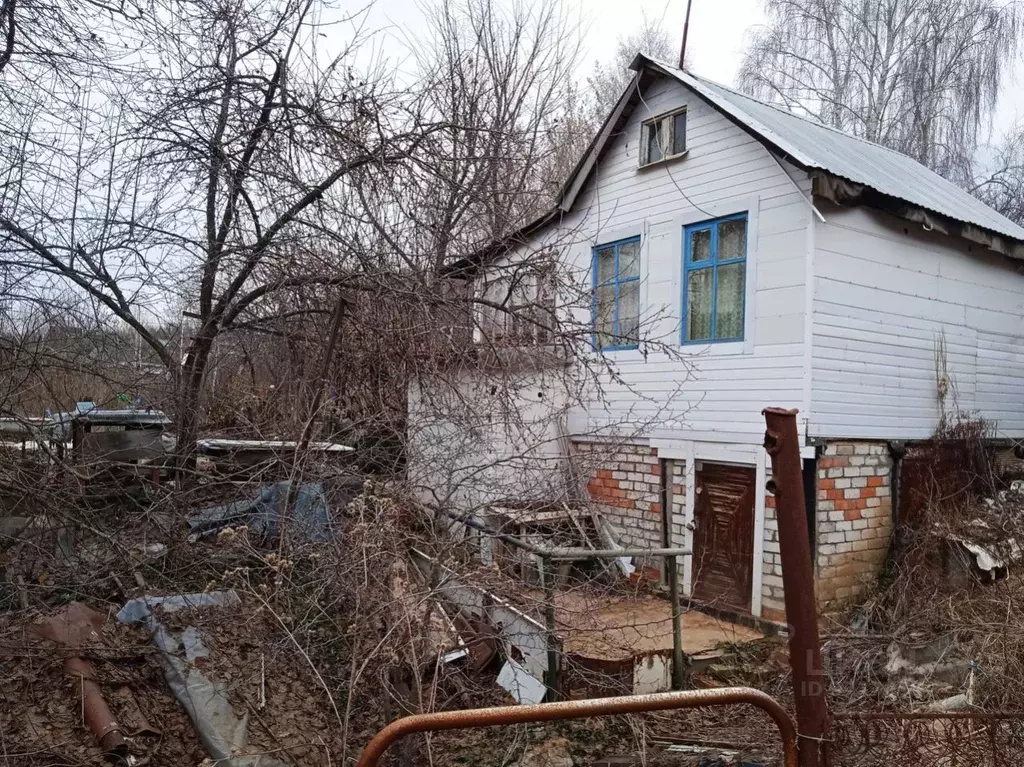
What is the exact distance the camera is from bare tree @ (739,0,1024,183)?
17031 mm

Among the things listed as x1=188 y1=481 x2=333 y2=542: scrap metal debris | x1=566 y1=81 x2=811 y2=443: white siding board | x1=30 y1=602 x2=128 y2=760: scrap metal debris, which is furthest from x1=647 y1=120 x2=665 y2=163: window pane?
x1=30 y1=602 x2=128 y2=760: scrap metal debris

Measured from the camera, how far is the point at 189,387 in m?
5.66

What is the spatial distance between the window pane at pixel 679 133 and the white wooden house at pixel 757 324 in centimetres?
2

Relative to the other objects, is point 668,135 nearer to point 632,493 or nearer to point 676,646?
point 632,493

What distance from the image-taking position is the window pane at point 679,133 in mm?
8398

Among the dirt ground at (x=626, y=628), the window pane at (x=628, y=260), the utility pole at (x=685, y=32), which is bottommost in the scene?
the dirt ground at (x=626, y=628)

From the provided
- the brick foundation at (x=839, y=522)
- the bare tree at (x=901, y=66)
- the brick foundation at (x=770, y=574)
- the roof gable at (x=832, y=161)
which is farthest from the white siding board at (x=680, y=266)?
the bare tree at (x=901, y=66)

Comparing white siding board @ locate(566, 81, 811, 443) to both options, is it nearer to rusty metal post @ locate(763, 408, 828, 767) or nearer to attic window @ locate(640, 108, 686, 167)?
attic window @ locate(640, 108, 686, 167)

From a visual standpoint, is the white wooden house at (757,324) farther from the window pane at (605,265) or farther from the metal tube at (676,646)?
the metal tube at (676,646)

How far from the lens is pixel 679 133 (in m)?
8.48

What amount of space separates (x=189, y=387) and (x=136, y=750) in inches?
108

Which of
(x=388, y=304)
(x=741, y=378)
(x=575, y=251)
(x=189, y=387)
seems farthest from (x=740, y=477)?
(x=189, y=387)

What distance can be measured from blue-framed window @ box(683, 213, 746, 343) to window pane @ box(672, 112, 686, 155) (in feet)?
3.38

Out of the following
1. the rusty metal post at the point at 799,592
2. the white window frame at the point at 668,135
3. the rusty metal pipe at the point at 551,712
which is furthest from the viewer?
the white window frame at the point at 668,135
